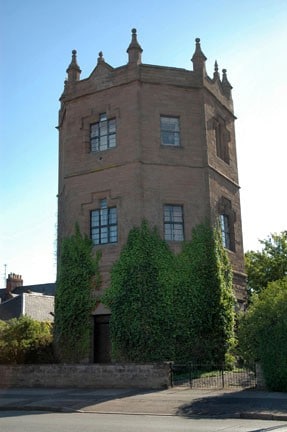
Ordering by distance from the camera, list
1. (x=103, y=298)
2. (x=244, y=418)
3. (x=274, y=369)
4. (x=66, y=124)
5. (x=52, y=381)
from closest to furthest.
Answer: (x=244, y=418) < (x=274, y=369) < (x=52, y=381) < (x=103, y=298) < (x=66, y=124)

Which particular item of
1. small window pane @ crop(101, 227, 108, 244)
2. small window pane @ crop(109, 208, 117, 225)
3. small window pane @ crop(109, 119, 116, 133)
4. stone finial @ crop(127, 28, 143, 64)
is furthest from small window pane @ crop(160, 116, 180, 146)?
small window pane @ crop(101, 227, 108, 244)

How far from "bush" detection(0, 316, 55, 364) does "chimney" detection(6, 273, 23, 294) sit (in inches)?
977

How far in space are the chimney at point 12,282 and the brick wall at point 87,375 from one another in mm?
28527

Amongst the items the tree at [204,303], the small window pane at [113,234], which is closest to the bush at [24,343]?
the small window pane at [113,234]

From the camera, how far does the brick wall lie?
17797 mm

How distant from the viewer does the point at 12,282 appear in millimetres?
50000

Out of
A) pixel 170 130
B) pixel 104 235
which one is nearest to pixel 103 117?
pixel 170 130

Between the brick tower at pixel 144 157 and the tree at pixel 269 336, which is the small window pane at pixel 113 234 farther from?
the tree at pixel 269 336

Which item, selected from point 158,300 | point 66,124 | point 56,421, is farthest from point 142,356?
Result: point 66,124

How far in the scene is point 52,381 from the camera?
19.8 m

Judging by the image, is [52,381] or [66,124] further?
[66,124]

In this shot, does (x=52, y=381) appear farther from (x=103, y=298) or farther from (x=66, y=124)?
(x=66, y=124)

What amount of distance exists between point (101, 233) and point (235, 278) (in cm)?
697

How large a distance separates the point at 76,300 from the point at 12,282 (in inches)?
1108
